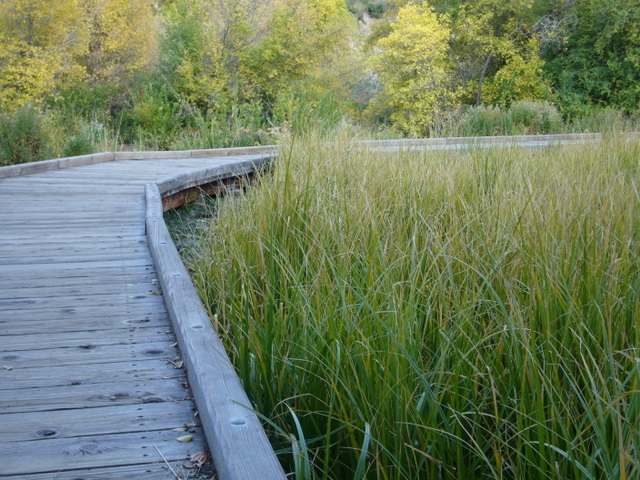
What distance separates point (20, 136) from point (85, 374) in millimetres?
5878

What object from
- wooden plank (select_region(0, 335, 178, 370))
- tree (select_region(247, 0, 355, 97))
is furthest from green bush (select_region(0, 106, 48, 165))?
tree (select_region(247, 0, 355, 97))

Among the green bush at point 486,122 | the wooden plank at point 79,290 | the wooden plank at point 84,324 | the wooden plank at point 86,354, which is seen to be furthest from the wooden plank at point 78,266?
the green bush at point 486,122

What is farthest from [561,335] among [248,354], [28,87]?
[28,87]

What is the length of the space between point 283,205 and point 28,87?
1728cm

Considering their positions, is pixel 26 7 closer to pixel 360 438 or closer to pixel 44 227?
pixel 44 227

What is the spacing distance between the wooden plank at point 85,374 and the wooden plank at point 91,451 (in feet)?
1.06

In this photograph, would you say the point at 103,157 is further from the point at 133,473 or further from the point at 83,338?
the point at 133,473

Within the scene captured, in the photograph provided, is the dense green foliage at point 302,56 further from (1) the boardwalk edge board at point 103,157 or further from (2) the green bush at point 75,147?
(2) the green bush at point 75,147

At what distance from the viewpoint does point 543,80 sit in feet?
73.6

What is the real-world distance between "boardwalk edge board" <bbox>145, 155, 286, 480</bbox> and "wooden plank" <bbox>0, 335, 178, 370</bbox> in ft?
0.25

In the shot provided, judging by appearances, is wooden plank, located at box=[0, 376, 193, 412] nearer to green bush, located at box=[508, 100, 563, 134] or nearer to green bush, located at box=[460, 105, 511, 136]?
green bush, located at box=[460, 105, 511, 136]

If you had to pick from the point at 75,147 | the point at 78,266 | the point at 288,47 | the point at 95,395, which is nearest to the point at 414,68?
the point at 288,47

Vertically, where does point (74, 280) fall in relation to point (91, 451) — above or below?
above

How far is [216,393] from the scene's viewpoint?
1.51 metres
